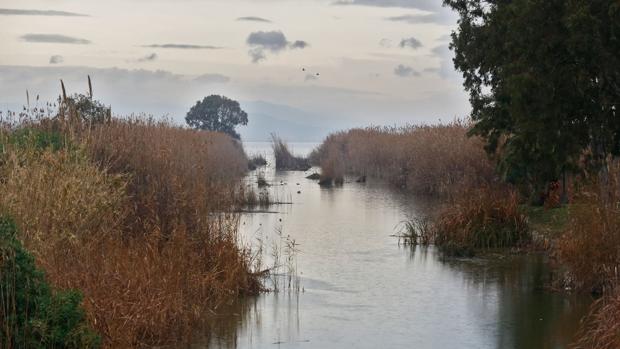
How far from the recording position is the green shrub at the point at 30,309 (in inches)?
293

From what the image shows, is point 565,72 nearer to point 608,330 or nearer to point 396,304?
point 396,304

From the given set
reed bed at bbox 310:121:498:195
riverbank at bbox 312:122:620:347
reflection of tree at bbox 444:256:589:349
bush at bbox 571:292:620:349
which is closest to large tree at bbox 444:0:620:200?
riverbank at bbox 312:122:620:347

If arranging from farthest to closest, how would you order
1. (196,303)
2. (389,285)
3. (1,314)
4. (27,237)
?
(389,285)
(196,303)
(27,237)
(1,314)

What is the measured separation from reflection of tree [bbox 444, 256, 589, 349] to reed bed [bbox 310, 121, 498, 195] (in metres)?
8.22

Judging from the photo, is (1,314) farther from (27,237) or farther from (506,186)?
(506,186)

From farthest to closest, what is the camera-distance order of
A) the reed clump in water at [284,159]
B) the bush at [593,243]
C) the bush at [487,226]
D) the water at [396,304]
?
the reed clump in water at [284,159] → the bush at [487,226] → the bush at [593,243] → the water at [396,304]

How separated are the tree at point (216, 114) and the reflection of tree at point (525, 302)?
6482cm

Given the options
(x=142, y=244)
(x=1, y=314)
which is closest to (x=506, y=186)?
(x=142, y=244)

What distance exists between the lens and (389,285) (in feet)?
46.1

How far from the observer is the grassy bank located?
9383 mm

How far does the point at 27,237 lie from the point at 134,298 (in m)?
1.29

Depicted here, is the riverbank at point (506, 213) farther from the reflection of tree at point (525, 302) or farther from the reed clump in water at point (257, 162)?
the reed clump in water at point (257, 162)

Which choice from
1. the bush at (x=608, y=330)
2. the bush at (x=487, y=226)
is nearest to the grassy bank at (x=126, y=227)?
the bush at (x=608, y=330)

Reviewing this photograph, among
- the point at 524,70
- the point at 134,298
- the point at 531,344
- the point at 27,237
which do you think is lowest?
the point at 531,344
